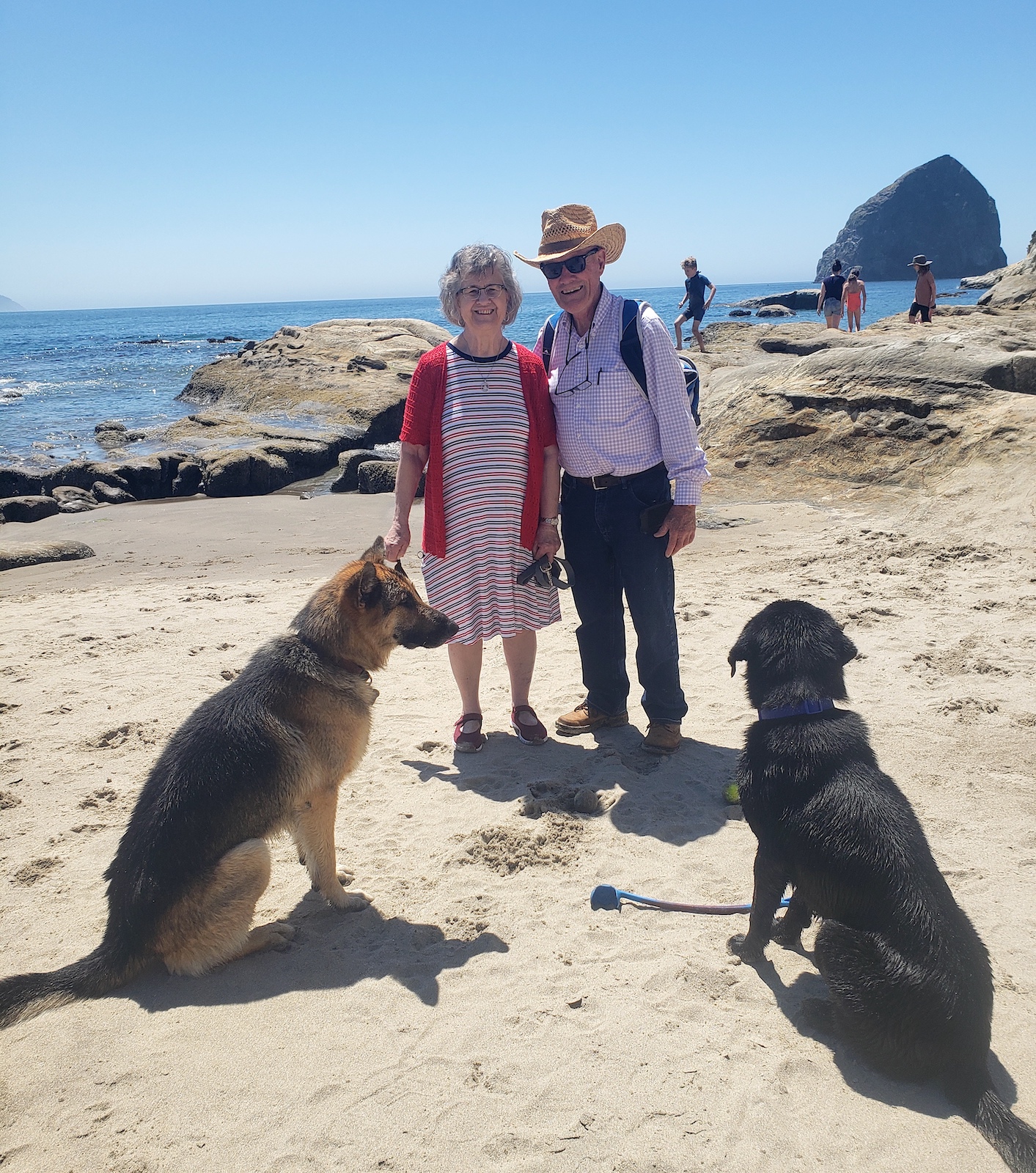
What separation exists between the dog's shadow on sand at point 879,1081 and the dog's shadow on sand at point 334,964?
119 centimetres

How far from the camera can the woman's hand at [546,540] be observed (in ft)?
15.6

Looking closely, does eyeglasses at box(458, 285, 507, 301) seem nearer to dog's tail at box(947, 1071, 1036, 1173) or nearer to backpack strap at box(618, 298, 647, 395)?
backpack strap at box(618, 298, 647, 395)

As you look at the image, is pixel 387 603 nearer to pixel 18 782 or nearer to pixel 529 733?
pixel 529 733

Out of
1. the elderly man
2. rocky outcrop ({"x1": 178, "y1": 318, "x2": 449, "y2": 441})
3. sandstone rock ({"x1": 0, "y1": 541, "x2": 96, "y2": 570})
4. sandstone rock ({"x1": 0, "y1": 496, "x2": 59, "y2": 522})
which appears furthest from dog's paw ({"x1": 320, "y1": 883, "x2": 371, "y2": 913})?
rocky outcrop ({"x1": 178, "y1": 318, "x2": 449, "y2": 441})

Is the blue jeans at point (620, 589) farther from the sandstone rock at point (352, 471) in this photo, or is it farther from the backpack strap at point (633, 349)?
the sandstone rock at point (352, 471)

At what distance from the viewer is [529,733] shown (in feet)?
16.9

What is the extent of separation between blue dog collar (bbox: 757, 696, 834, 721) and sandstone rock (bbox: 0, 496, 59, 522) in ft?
41.9

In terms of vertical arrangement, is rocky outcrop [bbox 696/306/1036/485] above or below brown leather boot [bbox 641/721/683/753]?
above

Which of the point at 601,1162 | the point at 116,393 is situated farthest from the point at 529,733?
the point at 116,393

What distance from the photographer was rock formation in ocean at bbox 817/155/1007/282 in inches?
5098

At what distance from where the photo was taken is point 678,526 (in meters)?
4.40

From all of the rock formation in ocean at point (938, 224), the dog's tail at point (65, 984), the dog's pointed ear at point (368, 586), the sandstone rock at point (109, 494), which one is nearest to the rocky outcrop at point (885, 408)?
the dog's pointed ear at point (368, 586)

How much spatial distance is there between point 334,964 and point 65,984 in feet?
3.30

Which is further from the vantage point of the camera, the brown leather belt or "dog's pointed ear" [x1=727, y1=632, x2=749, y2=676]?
the brown leather belt
